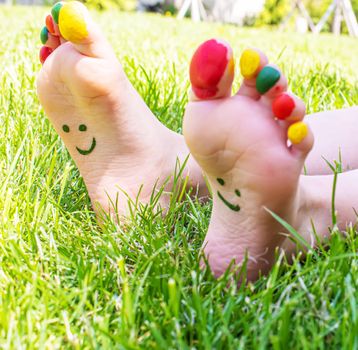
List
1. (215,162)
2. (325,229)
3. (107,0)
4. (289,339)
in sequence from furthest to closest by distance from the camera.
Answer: (107,0)
(325,229)
(215,162)
(289,339)

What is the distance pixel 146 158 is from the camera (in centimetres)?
102

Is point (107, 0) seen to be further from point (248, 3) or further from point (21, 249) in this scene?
point (21, 249)

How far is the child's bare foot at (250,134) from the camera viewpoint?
0.68m

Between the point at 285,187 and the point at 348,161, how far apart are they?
1.26 feet

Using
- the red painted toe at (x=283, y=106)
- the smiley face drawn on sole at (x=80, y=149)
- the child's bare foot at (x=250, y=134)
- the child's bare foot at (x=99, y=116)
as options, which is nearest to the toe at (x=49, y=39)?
the child's bare foot at (x=99, y=116)

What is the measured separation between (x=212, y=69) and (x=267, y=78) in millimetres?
67

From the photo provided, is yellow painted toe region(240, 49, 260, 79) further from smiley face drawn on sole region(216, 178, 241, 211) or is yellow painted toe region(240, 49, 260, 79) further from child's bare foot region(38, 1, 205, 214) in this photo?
child's bare foot region(38, 1, 205, 214)

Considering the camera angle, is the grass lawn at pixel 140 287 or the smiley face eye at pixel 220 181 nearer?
the grass lawn at pixel 140 287

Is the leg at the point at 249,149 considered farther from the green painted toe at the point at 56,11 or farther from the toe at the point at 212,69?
the green painted toe at the point at 56,11

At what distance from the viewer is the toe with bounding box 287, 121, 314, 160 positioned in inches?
26.5

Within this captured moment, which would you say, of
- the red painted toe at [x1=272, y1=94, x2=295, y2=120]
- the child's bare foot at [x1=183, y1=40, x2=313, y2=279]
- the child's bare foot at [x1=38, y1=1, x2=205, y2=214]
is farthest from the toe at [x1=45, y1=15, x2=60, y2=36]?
the red painted toe at [x1=272, y1=94, x2=295, y2=120]

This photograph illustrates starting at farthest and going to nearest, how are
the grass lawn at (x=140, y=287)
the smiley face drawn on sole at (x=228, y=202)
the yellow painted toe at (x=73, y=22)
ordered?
the yellow painted toe at (x=73, y=22) → the smiley face drawn on sole at (x=228, y=202) → the grass lawn at (x=140, y=287)

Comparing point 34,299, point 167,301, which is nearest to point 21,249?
point 34,299

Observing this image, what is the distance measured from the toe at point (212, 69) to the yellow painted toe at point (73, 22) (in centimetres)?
29
